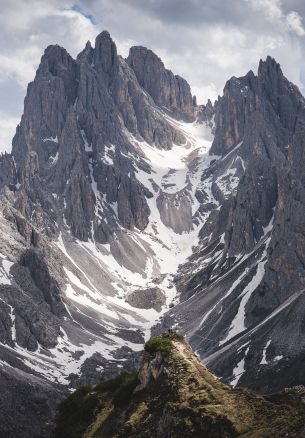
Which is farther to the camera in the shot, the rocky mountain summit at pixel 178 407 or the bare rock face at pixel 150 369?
the bare rock face at pixel 150 369

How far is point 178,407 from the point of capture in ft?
94.2

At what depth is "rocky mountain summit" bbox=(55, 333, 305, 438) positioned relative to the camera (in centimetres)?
2508

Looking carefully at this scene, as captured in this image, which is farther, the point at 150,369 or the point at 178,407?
the point at 150,369

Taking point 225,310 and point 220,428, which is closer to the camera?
point 220,428

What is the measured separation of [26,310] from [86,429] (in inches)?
5239

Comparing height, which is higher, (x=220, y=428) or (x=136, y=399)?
(x=136, y=399)

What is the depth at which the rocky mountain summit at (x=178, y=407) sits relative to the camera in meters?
25.1

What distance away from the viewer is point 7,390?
112062 mm

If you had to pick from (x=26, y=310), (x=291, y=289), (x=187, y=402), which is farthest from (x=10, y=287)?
(x=187, y=402)

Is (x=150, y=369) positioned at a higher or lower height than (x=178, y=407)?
higher

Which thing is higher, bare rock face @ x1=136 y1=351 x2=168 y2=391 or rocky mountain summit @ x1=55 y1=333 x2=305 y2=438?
bare rock face @ x1=136 y1=351 x2=168 y2=391

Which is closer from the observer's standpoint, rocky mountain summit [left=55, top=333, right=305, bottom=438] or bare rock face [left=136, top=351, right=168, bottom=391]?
rocky mountain summit [left=55, top=333, right=305, bottom=438]

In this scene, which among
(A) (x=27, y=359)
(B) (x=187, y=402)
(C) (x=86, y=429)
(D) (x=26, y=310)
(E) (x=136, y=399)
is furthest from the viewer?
(D) (x=26, y=310)

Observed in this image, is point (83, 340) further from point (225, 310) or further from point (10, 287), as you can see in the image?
point (225, 310)
